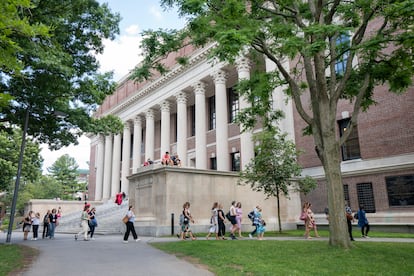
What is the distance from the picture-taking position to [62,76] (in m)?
14.2

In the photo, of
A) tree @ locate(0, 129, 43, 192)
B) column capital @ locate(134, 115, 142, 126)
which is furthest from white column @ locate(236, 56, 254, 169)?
tree @ locate(0, 129, 43, 192)

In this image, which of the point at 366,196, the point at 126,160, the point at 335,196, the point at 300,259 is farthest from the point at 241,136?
the point at 126,160

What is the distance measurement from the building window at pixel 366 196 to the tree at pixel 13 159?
29832 millimetres

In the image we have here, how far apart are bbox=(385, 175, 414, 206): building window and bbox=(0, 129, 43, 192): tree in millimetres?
31417

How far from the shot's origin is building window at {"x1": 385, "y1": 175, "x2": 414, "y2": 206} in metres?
18.6

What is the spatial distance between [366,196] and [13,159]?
35.9 meters

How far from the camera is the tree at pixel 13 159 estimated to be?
35.4 m

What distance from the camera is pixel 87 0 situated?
14.1m

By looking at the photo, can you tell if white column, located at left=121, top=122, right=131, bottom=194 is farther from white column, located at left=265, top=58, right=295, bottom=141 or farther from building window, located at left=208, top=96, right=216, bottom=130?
white column, located at left=265, top=58, right=295, bottom=141

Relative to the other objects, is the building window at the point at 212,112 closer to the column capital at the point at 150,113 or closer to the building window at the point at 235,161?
the building window at the point at 235,161

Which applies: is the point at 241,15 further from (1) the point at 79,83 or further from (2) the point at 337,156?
(1) the point at 79,83

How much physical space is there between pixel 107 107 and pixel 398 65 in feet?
151

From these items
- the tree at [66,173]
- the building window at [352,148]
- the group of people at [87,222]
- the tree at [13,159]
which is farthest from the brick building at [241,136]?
the tree at [66,173]

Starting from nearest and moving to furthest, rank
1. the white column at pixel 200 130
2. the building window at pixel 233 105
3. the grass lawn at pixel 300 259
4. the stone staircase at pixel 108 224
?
the grass lawn at pixel 300 259, the stone staircase at pixel 108 224, the white column at pixel 200 130, the building window at pixel 233 105
